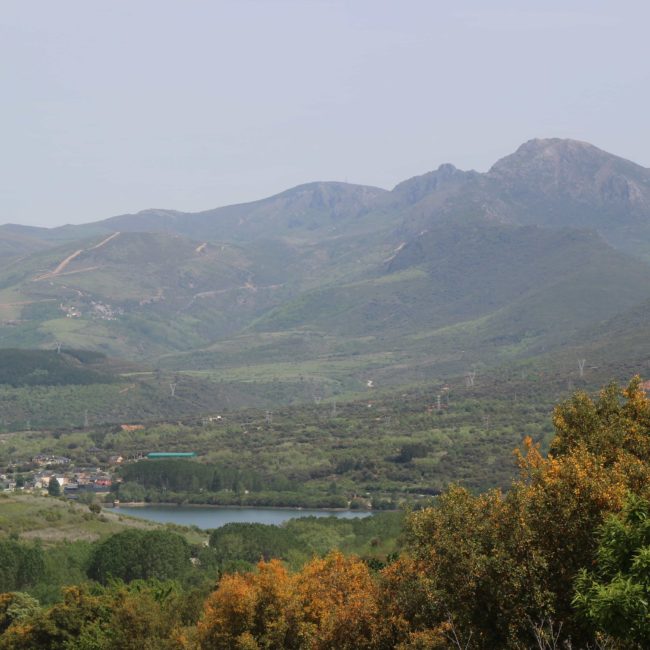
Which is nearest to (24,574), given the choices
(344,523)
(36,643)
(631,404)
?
(36,643)

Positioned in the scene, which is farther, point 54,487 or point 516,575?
point 54,487

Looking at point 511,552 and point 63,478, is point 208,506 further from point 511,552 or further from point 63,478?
point 511,552

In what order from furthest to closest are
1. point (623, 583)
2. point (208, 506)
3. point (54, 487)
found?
point (208, 506) → point (54, 487) → point (623, 583)

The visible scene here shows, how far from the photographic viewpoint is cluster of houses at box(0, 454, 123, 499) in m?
150

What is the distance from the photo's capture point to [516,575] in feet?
86.3

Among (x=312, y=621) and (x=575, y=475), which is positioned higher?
(x=575, y=475)

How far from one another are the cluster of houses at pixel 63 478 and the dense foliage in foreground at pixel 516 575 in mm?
108536

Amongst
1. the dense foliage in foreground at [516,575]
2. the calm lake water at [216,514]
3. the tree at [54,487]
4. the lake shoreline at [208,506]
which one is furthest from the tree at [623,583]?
the tree at [54,487]

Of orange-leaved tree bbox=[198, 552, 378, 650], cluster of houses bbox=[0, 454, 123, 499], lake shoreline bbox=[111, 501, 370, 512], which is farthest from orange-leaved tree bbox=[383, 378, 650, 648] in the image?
cluster of houses bbox=[0, 454, 123, 499]

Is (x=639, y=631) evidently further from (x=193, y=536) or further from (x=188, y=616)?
(x=193, y=536)

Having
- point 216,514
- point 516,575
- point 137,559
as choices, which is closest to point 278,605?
point 516,575

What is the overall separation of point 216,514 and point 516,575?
378ft

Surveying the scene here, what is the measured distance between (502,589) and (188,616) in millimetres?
29487

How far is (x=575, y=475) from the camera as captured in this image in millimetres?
26906
